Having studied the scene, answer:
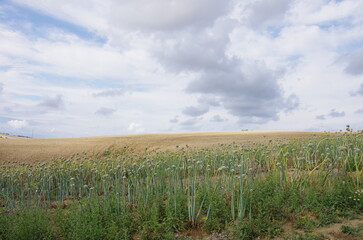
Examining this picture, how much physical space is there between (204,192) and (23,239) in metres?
3.85

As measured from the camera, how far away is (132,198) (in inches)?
322

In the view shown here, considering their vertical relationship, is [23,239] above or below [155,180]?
below

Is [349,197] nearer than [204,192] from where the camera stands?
Yes

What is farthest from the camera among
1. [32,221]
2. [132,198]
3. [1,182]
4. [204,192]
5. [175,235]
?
[1,182]

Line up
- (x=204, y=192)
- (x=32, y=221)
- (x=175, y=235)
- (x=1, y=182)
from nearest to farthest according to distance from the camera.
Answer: (x=175, y=235) < (x=32, y=221) < (x=204, y=192) < (x=1, y=182)

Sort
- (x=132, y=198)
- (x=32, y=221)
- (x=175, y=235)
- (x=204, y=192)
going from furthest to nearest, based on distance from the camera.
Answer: (x=132, y=198) < (x=204, y=192) < (x=32, y=221) < (x=175, y=235)

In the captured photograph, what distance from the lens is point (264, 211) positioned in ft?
19.6

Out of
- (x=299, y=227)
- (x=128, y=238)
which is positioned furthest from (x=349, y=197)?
(x=128, y=238)

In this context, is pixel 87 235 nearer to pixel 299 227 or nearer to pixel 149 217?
pixel 149 217

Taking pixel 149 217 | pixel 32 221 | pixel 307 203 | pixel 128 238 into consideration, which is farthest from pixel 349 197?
pixel 32 221

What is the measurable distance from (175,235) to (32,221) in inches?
118

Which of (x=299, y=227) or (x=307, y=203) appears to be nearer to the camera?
(x=299, y=227)

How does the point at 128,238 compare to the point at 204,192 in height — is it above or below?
below

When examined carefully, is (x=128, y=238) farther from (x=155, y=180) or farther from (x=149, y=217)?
(x=155, y=180)
